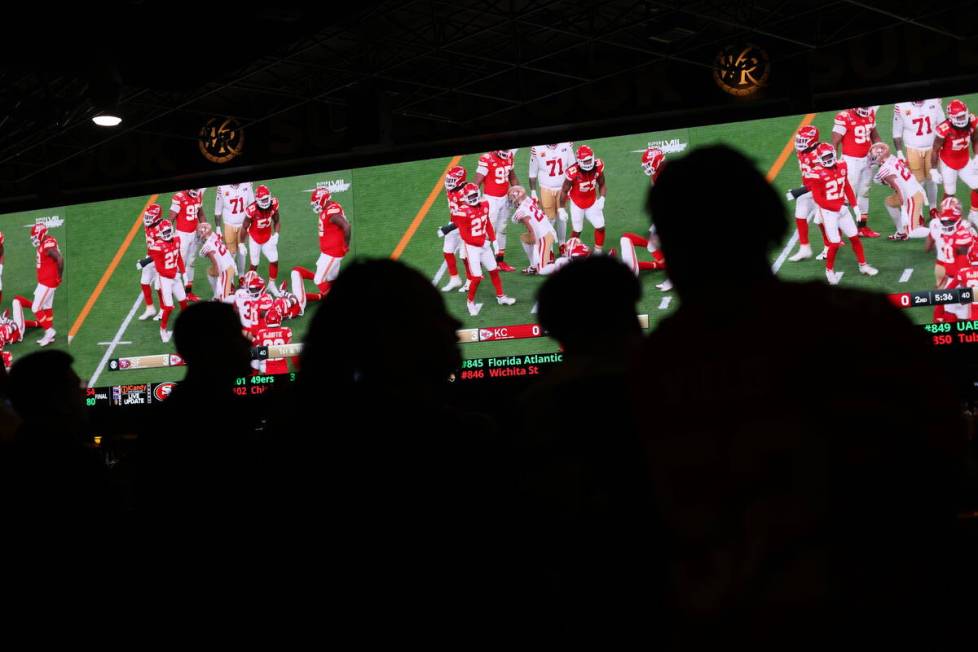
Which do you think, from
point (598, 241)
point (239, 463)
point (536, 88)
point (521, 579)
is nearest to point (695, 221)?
point (521, 579)

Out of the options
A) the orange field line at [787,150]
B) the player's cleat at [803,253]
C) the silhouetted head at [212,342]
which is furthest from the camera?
the orange field line at [787,150]

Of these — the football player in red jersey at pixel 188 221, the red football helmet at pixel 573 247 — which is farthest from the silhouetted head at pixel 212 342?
the football player in red jersey at pixel 188 221

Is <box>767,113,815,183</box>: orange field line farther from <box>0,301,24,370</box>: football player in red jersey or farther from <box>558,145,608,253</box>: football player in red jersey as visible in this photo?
<box>0,301,24,370</box>: football player in red jersey

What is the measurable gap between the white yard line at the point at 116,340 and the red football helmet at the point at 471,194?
3716 mm

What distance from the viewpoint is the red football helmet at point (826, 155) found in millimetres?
9219

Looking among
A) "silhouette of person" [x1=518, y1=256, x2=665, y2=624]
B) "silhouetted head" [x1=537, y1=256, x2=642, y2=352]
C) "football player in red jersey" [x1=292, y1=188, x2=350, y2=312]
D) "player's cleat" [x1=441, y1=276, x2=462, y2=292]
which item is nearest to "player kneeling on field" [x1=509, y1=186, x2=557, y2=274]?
"player's cleat" [x1=441, y1=276, x2=462, y2=292]

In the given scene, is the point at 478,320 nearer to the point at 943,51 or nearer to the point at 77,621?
the point at 943,51

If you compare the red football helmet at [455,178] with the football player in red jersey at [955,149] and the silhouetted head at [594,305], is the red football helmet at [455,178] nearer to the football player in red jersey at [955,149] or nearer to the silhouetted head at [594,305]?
the football player in red jersey at [955,149]

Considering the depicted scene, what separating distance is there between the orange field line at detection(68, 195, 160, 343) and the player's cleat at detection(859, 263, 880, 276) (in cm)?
714

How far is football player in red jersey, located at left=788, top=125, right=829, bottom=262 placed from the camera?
361 inches

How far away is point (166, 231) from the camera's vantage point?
11.1 metres

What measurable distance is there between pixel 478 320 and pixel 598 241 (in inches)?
52.1

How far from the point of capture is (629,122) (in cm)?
972

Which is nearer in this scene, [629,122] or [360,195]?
[629,122]
